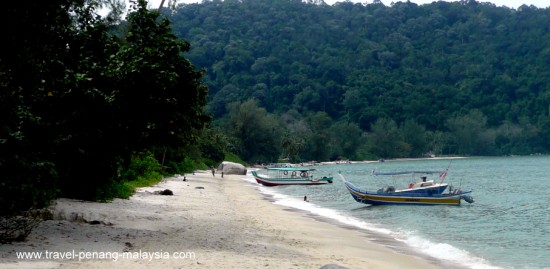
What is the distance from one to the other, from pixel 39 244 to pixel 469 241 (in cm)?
1666

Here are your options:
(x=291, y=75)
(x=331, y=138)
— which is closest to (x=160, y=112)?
(x=331, y=138)

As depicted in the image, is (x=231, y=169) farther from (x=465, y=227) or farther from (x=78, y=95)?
(x=78, y=95)

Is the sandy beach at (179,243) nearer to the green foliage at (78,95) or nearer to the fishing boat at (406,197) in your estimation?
the green foliage at (78,95)

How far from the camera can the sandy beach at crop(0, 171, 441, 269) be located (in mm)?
11000

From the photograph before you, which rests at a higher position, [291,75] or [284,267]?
[291,75]

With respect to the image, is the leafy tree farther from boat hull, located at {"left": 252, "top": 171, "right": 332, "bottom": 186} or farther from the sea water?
the sea water

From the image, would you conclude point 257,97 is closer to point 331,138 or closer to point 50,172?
point 331,138

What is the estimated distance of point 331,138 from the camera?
163500 mm

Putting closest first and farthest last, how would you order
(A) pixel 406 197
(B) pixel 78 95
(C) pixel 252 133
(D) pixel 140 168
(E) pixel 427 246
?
(B) pixel 78 95
(E) pixel 427 246
(A) pixel 406 197
(D) pixel 140 168
(C) pixel 252 133

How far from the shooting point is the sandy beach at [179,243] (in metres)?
11.0

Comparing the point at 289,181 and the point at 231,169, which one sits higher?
the point at 231,169

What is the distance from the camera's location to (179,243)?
45.2 ft

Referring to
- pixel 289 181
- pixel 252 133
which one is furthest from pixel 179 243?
pixel 252 133

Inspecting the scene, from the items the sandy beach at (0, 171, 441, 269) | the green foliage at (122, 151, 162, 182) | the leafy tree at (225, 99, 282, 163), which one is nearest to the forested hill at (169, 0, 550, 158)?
the leafy tree at (225, 99, 282, 163)
